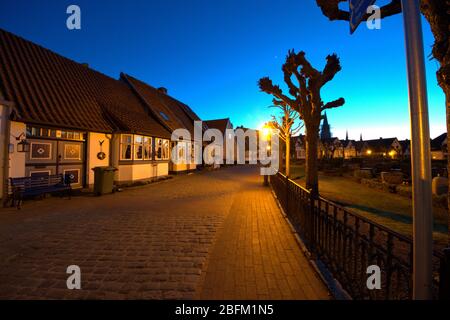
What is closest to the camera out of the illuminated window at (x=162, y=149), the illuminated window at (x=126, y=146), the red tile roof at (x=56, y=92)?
the red tile roof at (x=56, y=92)

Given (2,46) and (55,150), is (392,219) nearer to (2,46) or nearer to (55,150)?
(55,150)

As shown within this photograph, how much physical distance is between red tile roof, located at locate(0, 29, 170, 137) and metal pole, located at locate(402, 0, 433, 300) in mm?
10888

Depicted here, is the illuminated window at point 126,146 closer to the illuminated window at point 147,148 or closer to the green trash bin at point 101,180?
the illuminated window at point 147,148

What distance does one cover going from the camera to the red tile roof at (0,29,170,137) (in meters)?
8.58

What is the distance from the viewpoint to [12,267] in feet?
11.5

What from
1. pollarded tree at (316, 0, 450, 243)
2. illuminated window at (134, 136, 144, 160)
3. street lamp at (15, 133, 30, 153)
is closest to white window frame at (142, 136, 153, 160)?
illuminated window at (134, 136, 144, 160)

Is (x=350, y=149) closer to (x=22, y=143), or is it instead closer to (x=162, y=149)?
(x=162, y=149)

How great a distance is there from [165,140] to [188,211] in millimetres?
11337

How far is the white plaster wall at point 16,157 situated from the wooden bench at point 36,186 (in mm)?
419

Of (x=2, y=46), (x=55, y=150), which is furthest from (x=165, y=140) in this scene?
(x=2, y=46)

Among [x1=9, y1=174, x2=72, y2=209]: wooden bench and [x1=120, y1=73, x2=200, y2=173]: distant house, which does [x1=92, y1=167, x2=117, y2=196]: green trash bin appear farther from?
[x1=120, y1=73, x2=200, y2=173]: distant house

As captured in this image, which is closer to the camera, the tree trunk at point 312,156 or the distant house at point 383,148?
the tree trunk at point 312,156

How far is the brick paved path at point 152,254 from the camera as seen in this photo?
2947 millimetres

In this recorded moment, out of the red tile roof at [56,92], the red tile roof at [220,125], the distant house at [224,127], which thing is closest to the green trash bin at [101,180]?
the red tile roof at [56,92]
